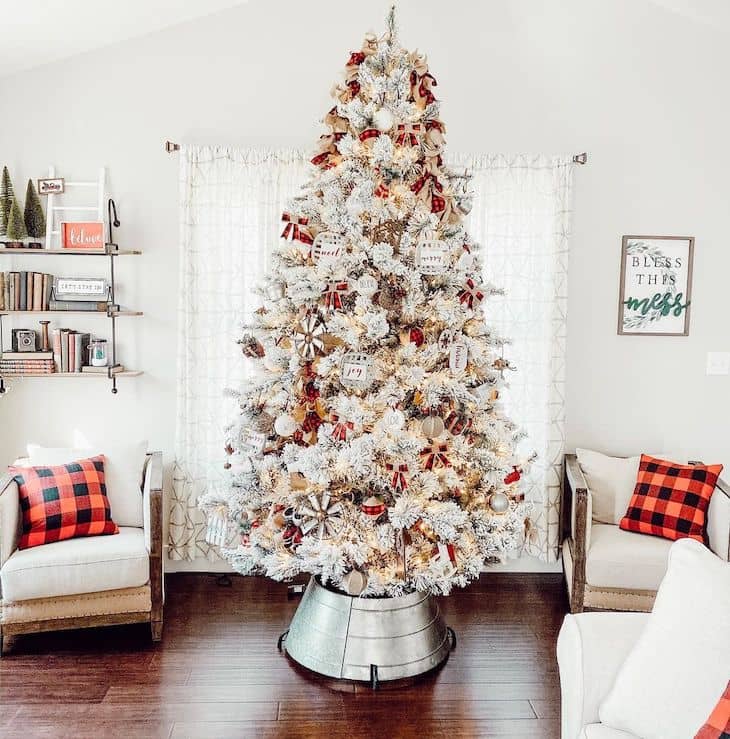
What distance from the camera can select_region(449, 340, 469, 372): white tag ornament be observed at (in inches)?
107

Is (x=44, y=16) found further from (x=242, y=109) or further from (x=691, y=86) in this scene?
(x=691, y=86)

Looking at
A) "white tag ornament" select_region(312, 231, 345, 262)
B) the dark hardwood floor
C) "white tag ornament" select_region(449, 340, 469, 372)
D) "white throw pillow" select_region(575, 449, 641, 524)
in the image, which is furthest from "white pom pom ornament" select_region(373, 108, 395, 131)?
the dark hardwood floor

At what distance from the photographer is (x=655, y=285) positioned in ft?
12.6

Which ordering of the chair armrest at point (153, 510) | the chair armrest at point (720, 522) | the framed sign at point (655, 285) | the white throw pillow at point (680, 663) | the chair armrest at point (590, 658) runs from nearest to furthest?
the white throw pillow at point (680, 663) < the chair armrest at point (590, 658) < the chair armrest at point (153, 510) < the chair armrest at point (720, 522) < the framed sign at point (655, 285)

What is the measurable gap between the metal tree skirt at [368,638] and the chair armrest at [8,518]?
50.8 inches

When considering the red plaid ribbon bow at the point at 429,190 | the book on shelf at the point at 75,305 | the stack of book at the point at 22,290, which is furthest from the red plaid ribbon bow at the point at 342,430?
the stack of book at the point at 22,290

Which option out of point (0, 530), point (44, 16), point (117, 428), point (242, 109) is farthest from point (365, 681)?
point (44, 16)

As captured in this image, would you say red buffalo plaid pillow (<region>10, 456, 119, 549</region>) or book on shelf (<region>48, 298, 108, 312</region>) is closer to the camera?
red buffalo plaid pillow (<region>10, 456, 119, 549</region>)

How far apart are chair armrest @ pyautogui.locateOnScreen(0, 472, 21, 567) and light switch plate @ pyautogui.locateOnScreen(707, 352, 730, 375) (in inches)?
141

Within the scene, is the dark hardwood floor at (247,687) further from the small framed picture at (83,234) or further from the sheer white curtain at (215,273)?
the small framed picture at (83,234)

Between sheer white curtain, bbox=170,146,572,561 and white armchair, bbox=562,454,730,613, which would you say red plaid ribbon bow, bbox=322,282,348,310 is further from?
white armchair, bbox=562,454,730,613

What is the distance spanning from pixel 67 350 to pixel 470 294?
214cm

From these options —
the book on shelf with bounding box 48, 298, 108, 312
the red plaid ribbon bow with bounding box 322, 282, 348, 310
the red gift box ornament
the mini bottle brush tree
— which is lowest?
the red gift box ornament

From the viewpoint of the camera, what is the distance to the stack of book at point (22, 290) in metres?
3.58
